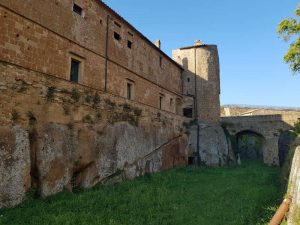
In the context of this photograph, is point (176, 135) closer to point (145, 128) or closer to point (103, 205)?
point (145, 128)

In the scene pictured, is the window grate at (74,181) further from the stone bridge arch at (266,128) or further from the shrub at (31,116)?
the stone bridge arch at (266,128)

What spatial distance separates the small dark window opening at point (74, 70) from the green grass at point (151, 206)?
568 cm

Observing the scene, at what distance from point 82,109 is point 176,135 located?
11433 millimetres

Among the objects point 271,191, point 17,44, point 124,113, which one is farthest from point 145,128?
point 17,44

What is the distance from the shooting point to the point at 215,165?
24766 mm

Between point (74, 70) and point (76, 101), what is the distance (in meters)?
2.47

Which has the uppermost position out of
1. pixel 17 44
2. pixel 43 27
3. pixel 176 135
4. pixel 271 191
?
pixel 43 27

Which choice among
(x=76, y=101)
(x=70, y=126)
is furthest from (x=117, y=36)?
(x=70, y=126)

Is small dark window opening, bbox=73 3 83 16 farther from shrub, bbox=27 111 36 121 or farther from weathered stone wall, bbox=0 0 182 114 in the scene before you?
shrub, bbox=27 111 36 121

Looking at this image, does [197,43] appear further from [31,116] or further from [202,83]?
[31,116]

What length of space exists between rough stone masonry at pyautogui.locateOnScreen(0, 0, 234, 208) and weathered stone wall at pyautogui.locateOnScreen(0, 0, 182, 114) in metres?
0.05

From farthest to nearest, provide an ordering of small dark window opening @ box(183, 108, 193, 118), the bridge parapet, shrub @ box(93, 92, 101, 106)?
small dark window opening @ box(183, 108, 193, 118) < the bridge parapet < shrub @ box(93, 92, 101, 106)

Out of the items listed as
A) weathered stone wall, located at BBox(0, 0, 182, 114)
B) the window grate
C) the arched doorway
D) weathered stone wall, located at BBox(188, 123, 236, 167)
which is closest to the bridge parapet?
weathered stone wall, located at BBox(188, 123, 236, 167)

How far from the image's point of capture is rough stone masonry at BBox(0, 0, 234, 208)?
10195mm
